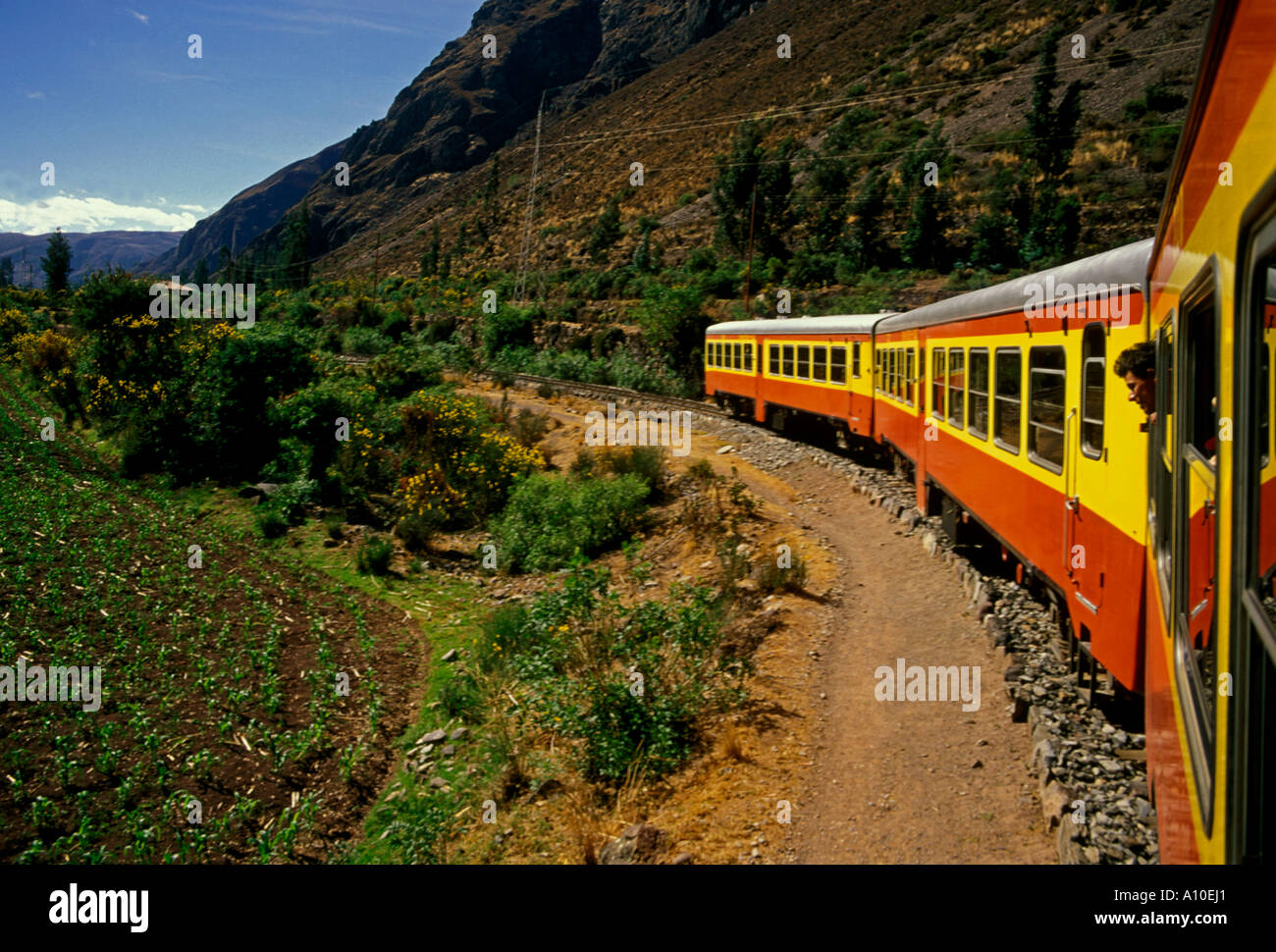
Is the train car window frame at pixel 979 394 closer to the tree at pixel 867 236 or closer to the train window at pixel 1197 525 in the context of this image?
the train window at pixel 1197 525

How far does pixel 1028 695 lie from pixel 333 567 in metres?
12.1

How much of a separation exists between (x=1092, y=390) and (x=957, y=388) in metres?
4.48

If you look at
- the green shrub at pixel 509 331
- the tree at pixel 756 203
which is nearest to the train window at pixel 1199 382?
the green shrub at pixel 509 331

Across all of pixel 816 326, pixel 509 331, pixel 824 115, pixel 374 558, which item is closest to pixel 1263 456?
pixel 374 558

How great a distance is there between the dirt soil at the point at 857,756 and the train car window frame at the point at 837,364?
27.1ft

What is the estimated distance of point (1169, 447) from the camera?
12.6 ft

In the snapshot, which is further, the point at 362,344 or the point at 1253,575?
the point at 362,344

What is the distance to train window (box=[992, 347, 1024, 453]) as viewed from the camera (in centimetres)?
787

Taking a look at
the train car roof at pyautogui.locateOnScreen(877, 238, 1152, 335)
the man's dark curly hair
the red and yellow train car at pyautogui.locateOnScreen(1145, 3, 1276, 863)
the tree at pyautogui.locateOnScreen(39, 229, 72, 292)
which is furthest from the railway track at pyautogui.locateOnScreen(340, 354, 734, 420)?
the tree at pyautogui.locateOnScreen(39, 229, 72, 292)

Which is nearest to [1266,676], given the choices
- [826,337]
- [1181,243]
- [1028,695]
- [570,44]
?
[1181,243]

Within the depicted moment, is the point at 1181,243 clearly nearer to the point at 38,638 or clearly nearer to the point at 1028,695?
the point at 1028,695

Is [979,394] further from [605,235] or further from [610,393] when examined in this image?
[605,235]

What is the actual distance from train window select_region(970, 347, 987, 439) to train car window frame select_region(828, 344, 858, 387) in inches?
350

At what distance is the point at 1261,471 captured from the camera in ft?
6.02
